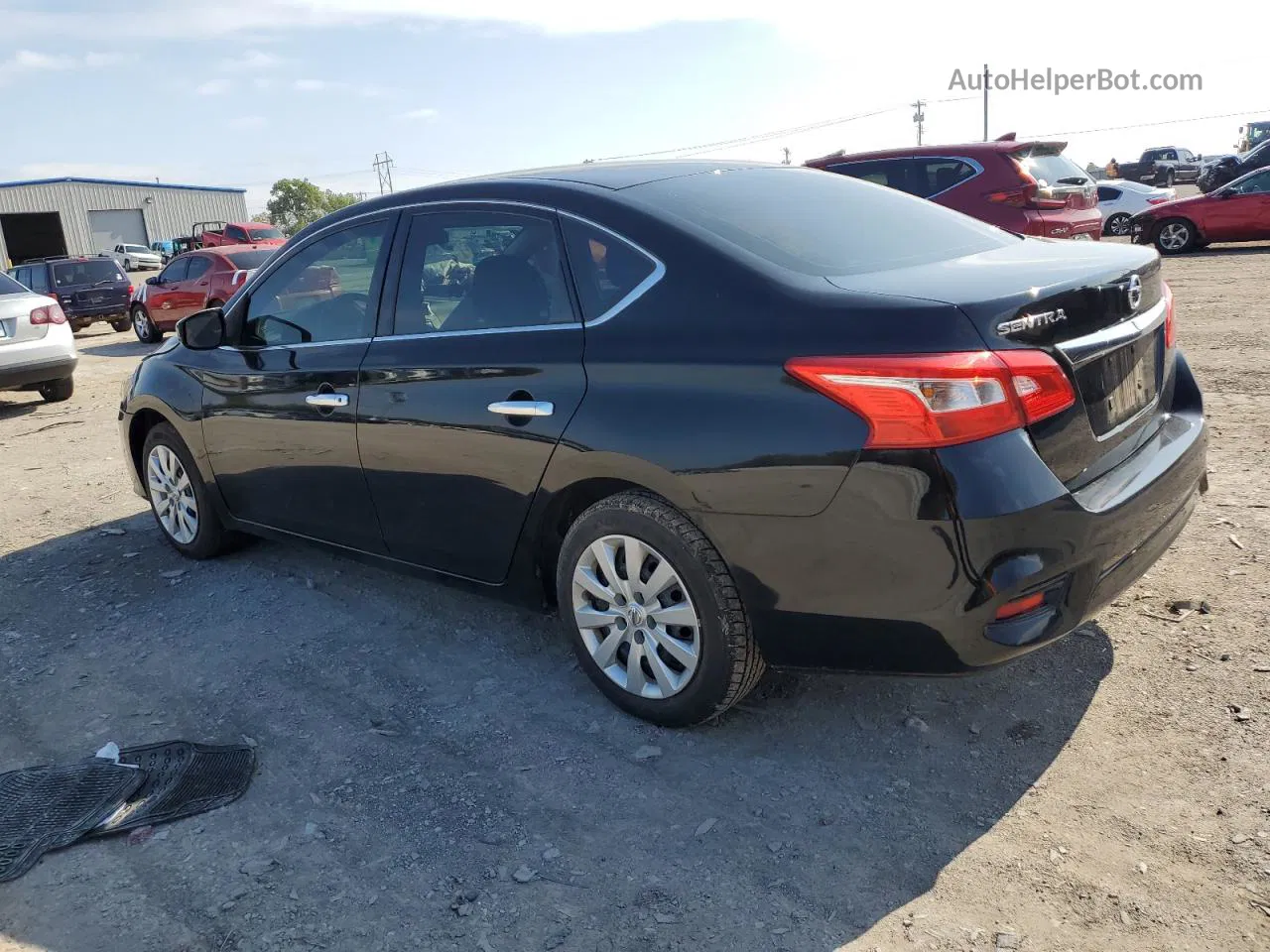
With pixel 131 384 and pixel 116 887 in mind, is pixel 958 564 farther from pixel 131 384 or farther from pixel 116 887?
pixel 131 384

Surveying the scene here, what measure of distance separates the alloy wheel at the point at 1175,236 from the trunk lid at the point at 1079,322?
54.3 feet

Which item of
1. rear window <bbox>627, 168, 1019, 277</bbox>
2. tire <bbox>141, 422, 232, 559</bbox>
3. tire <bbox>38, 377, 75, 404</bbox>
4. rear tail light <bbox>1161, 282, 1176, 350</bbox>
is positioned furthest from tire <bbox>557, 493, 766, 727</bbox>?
tire <bbox>38, 377, 75, 404</bbox>

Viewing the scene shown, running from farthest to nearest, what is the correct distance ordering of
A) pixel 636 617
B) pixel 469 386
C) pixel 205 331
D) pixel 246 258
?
pixel 246 258 < pixel 205 331 < pixel 469 386 < pixel 636 617

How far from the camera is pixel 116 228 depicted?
6706 cm

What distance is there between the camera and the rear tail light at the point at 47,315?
35.6 feet

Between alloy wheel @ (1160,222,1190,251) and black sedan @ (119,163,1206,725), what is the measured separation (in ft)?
53.2

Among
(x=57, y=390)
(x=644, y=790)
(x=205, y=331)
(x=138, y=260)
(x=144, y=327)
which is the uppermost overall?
(x=138, y=260)

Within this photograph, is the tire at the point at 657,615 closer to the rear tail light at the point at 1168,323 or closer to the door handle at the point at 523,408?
the door handle at the point at 523,408

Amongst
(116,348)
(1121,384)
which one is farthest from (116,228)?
(1121,384)

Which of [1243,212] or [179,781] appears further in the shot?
[1243,212]

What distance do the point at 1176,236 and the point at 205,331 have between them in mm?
17492

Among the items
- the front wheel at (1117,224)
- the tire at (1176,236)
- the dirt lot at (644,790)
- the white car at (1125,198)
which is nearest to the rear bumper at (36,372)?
the dirt lot at (644,790)

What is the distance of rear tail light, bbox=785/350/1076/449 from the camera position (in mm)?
2654

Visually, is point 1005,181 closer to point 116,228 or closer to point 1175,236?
point 1175,236
